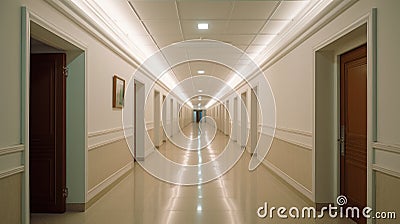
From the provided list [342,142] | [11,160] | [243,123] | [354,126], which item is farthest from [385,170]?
[243,123]

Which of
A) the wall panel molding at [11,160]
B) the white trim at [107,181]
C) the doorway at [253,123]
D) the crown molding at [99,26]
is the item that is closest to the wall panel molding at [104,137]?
the white trim at [107,181]

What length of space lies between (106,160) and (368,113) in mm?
4381

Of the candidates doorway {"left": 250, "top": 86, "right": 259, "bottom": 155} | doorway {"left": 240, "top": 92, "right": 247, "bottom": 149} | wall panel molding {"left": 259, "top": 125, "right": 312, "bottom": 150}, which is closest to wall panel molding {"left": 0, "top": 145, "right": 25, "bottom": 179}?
wall panel molding {"left": 259, "top": 125, "right": 312, "bottom": 150}

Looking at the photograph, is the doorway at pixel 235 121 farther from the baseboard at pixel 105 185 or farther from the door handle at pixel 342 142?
the door handle at pixel 342 142

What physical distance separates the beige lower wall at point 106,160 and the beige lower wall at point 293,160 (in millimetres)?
3372

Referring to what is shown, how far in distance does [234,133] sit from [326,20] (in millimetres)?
11975

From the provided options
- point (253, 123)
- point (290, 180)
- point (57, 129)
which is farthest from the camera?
point (253, 123)

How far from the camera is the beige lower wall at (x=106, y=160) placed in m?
5.12

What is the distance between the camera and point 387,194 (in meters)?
2.92

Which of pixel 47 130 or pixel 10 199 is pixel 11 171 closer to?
pixel 10 199

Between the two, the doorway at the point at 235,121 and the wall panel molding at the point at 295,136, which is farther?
the doorway at the point at 235,121

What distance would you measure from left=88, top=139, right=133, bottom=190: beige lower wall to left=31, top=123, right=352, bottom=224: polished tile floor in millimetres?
332

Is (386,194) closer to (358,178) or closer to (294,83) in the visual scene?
(358,178)

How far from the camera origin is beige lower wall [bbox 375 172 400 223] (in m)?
2.78
